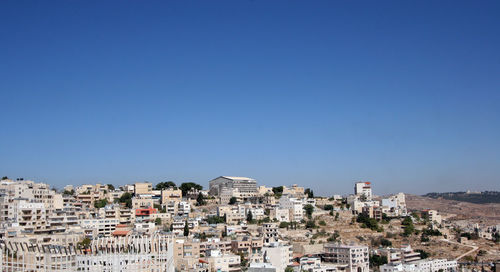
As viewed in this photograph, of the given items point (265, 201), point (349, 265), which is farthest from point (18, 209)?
point (265, 201)

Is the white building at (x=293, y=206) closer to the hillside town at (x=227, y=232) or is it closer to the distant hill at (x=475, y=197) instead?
the hillside town at (x=227, y=232)

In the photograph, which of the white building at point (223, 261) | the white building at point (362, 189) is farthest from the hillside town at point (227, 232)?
the white building at point (362, 189)

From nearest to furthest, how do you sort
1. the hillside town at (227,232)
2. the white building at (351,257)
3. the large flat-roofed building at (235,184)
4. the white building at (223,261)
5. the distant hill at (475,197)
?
1. the hillside town at (227,232)
2. the white building at (223,261)
3. the white building at (351,257)
4. the large flat-roofed building at (235,184)
5. the distant hill at (475,197)

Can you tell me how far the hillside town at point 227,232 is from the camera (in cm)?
2819

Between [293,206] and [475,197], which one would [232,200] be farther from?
[475,197]

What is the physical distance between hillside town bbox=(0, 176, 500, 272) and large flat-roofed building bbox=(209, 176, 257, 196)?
0.14 meters

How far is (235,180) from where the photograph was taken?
57.2 metres

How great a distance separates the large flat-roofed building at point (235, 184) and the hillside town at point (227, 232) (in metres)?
0.14

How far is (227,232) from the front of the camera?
126ft

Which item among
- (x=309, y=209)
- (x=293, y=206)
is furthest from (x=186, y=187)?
(x=309, y=209)

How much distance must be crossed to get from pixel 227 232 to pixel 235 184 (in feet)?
61.0

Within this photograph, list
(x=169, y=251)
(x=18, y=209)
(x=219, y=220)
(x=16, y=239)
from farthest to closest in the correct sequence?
(x=219, y=220), (x=18, y=209), (x=16, y=239), (x=169, y=251)

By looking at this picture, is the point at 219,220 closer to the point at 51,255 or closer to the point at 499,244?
the point at 51,255

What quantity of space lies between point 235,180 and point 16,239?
31.4m
